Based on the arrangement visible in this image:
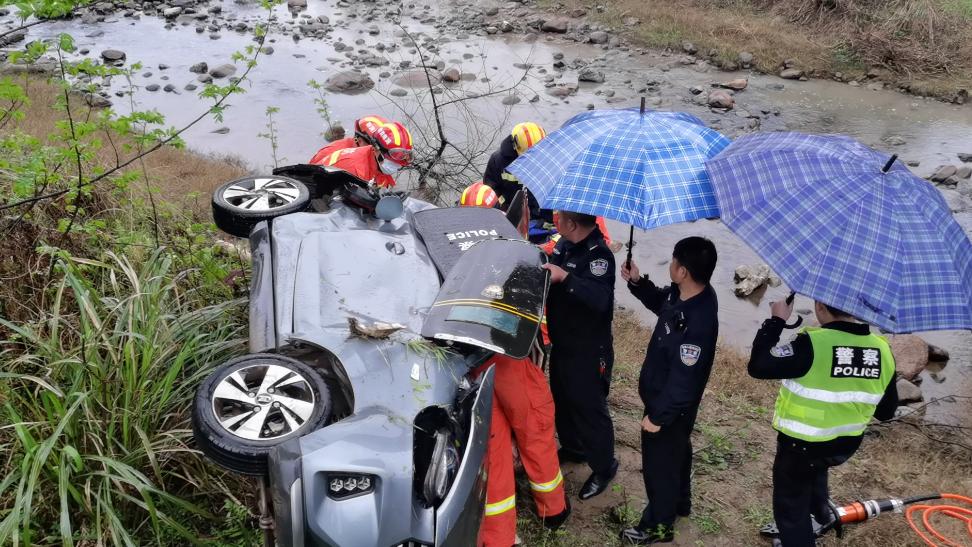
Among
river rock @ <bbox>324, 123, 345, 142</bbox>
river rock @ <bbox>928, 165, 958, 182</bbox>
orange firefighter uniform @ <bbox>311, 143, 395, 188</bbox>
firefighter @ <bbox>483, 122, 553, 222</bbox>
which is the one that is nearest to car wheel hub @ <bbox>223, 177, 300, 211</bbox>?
orange firefighter uniform @ <bbox>311, 143, 395, 188</bbox>

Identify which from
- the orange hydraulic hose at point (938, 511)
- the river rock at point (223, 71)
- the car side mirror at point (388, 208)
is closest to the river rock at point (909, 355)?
the orange hydraulic hose at point (938, 511)

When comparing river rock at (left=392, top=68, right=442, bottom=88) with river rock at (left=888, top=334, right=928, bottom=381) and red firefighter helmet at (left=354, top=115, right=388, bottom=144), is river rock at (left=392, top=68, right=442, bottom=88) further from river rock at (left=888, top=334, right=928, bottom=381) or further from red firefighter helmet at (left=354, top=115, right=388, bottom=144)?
river rock at (left=888, top=334, right=928, bottom=381)

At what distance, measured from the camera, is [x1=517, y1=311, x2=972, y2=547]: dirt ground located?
428cm

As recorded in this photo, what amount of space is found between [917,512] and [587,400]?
2.17m

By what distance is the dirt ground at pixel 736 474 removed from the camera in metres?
4.28

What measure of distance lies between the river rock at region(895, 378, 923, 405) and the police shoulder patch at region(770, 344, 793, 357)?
4406mm

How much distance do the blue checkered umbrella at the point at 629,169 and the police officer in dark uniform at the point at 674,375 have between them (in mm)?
253

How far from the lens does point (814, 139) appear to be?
3.61m

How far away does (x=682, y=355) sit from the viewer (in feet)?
12.2

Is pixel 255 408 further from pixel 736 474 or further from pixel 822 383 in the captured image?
pixel 736 474

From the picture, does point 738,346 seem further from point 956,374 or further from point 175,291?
point 175,291

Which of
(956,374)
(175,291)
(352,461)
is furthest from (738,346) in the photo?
(352,461)

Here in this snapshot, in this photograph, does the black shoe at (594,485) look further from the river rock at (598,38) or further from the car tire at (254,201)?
the river rock at (598,38)

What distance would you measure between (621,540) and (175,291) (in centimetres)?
297
